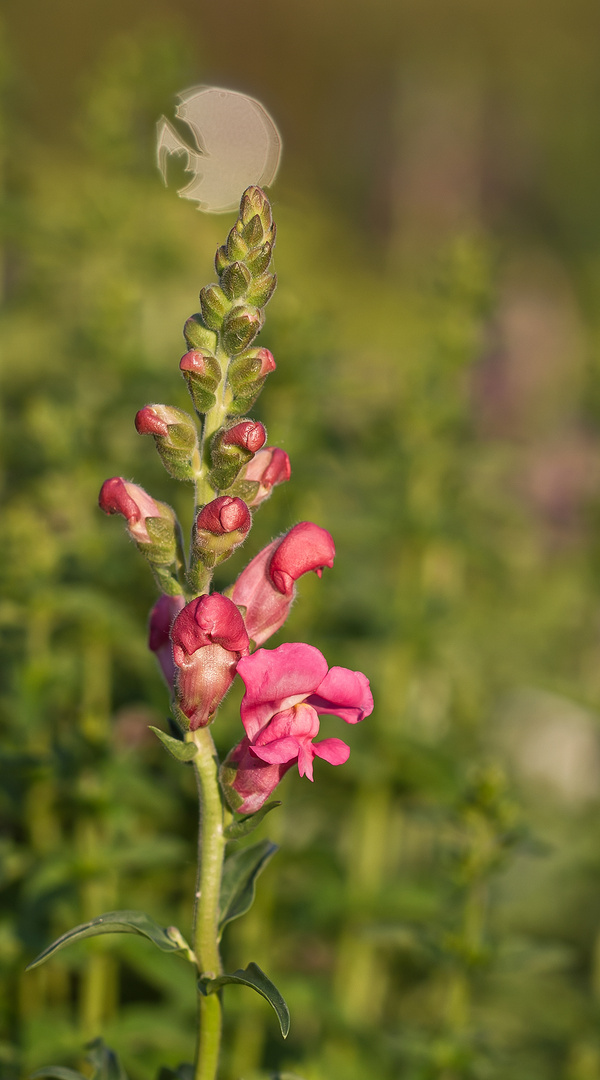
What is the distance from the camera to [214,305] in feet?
4.94

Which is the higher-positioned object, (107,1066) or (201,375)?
(201,375)

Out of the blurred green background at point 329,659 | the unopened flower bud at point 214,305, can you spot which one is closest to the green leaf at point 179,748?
the unopened flower bud at point 214,305

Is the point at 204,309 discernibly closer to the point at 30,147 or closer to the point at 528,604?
the point at 528,604

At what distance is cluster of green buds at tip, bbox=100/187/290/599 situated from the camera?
146cm

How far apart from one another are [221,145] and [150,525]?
56 cm

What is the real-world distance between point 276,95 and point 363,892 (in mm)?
8297

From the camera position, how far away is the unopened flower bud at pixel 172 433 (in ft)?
4.92

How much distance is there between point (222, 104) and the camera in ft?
4.81

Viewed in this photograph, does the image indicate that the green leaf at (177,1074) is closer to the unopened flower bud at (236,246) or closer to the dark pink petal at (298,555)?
the dark pink petal at (298,555)

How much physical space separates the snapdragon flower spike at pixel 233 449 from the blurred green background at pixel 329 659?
1.03m

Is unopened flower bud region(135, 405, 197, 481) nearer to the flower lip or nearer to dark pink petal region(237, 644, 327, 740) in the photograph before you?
the flower lip

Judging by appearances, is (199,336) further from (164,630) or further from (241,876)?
(241,876)

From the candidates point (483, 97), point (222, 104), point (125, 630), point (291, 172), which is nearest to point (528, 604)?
point (125, 630)

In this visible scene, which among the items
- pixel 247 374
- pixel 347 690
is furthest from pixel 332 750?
pixel 247 374
